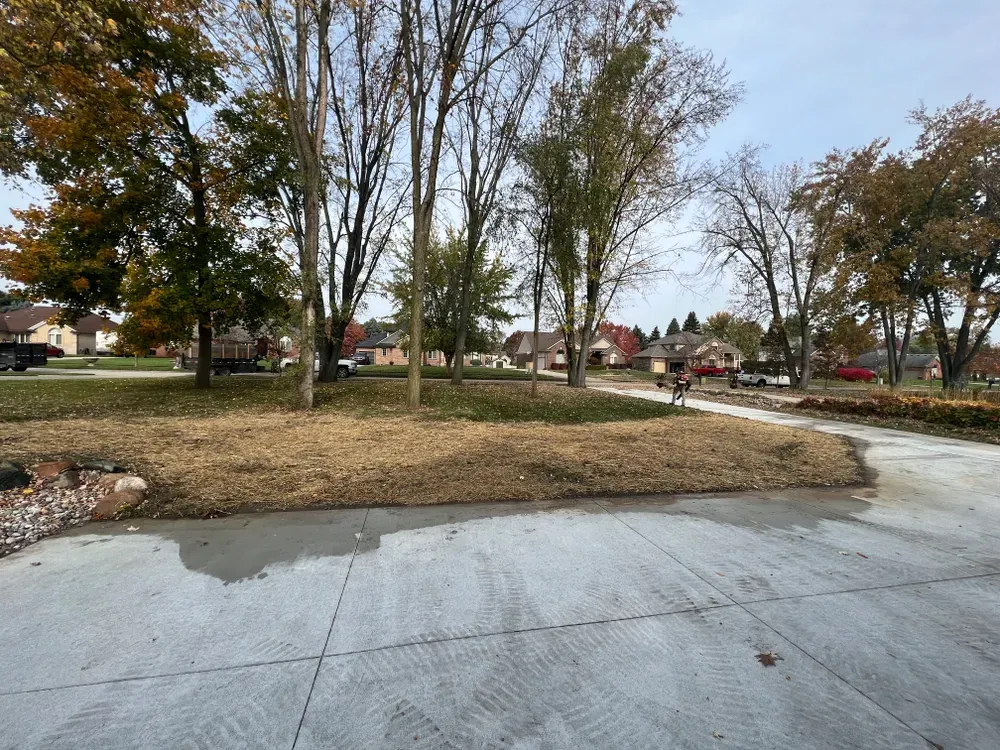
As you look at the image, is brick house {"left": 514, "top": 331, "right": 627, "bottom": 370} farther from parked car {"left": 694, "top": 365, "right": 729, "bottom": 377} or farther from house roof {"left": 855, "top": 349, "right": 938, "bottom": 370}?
house roof {"left": 855, "top": 349, "right": 938, "bottom": 370}

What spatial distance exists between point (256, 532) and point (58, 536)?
155cm

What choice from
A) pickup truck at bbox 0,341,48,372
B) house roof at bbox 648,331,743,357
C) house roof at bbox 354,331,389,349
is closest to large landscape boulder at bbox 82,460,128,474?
pickup truck at bbox 0,341,48,372

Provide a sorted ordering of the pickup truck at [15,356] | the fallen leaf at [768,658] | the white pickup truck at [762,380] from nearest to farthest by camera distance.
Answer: the fallen leaf at [768,658] → the pickup truck at [15,356] → the white pickup truck at [762,380]

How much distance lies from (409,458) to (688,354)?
63471 millimetres

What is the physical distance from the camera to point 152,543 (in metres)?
3.67

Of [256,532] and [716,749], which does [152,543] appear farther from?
[716,749]

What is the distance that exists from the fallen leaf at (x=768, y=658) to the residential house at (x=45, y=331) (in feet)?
225

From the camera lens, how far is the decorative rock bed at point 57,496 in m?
3.84

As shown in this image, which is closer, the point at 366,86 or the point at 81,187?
the point at 81,187

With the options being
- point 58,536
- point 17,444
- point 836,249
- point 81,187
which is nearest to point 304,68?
point 81,187

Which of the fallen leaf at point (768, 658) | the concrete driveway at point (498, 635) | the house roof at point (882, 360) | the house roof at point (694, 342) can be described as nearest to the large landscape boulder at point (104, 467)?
the concrete driveway at point (498, 635)

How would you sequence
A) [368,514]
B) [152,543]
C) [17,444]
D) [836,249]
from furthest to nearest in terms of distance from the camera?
[836,249]
[17,444]
[368,514]
[152,543]

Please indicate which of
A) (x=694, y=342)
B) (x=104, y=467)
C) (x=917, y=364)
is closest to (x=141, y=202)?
(x=104, y=467)

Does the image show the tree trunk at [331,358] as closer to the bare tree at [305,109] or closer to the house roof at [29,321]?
the bare tree at [305,109]
